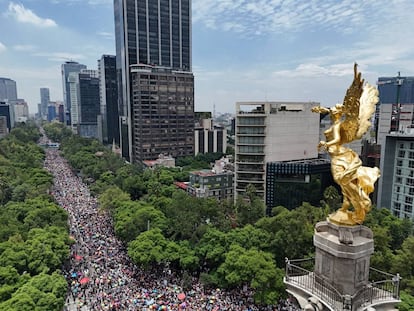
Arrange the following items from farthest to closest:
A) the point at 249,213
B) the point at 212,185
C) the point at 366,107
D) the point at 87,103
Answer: the point at 87,103, the point at 212,185, the point at 249,213, the point at 366,107

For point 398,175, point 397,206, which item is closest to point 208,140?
point 398,175

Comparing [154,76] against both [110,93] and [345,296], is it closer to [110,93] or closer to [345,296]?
[110,93]

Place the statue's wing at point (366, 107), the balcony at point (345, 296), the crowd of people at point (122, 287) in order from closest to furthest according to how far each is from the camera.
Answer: the balcony at point (345, 296)
the statue's wing at point (366, 107)
the crowd of people at point (122, 287)

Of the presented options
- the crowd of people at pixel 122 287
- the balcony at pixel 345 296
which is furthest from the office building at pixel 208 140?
the balcony at pixel 345 296

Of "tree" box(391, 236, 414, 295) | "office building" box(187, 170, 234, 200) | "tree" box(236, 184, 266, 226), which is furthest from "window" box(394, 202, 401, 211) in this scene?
"office building" box(187, 170, 234, 200)

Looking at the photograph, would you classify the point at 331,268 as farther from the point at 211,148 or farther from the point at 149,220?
the point at 211,148

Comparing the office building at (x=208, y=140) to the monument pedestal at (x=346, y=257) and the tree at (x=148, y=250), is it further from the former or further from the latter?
the monument pedestal at (x=346, y=257)
